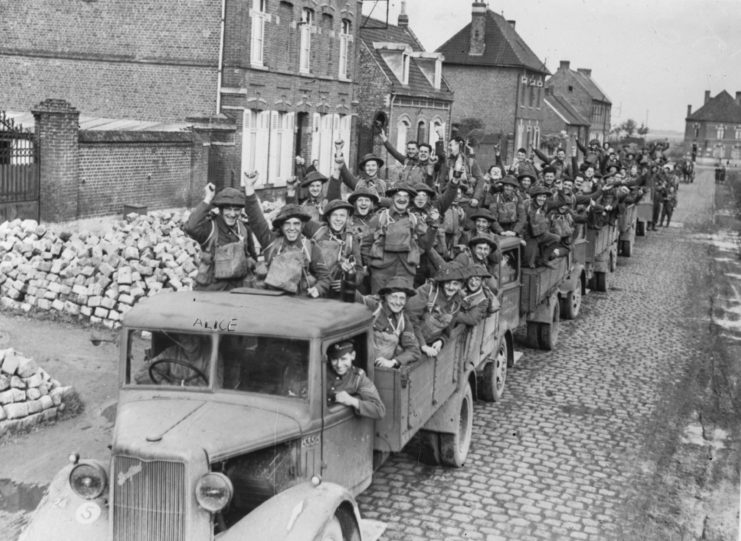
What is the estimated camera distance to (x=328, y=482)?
6289mm

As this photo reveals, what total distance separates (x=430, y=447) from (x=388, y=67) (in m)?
29.4

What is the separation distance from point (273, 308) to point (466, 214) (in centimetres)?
697

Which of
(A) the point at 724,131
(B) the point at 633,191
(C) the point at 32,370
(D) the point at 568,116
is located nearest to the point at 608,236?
(B) the point at 633,191

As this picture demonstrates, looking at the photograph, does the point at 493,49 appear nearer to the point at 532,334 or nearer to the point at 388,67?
the point at 388,67

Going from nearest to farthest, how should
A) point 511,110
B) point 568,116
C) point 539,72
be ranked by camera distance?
point 511,110, point 539,72, point 568,116

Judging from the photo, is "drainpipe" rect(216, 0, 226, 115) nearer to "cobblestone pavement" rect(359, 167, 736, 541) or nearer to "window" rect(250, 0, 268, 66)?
"window" rect(250, 0, 268, 66)

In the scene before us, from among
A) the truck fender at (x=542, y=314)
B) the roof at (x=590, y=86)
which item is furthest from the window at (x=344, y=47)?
the roof at (x=590, y=86)

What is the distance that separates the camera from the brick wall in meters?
24.4

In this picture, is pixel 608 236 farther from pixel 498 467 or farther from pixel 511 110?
pixel 511 110

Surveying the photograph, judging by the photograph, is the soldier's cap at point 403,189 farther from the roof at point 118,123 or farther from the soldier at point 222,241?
the roof at point 118,123

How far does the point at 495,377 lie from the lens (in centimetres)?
1118

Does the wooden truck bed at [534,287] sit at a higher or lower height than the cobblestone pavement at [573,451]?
higher

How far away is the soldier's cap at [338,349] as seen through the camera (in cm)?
648

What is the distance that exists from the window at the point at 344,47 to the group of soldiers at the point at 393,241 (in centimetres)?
1637
